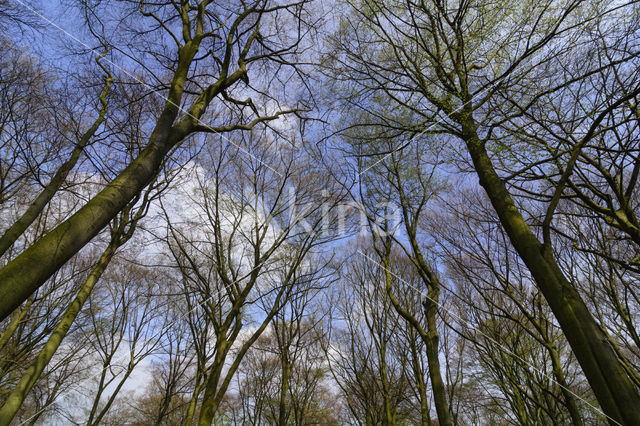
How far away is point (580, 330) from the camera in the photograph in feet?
6.88

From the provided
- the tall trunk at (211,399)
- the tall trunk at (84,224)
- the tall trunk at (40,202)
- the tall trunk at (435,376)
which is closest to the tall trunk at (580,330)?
the tall trunk at (435,376)

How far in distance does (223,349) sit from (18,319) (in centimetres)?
465

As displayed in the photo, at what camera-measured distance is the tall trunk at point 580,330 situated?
6.24ft

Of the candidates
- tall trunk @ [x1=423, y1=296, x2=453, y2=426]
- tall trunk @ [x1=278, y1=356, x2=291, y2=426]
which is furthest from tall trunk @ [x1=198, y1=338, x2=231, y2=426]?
tall trunk @ [x1=278, y1=356, x2=291, y2=426]

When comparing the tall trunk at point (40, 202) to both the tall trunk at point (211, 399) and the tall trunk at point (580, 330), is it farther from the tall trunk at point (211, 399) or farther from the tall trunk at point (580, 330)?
the tall trunk at point (580, 330)

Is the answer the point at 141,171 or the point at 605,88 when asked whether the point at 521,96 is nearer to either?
the point at 605,88

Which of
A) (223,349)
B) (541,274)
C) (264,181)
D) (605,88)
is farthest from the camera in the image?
(264,181)

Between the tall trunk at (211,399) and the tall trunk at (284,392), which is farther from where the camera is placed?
the tall trunk at (284,392)

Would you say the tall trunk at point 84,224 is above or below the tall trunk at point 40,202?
below

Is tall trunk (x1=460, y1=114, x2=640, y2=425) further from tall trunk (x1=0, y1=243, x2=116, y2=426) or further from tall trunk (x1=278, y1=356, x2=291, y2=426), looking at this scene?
tall trunk (x1=278, y1=356, x2=291, y2=426)

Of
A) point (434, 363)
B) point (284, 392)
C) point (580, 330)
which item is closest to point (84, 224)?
point (580, 330)

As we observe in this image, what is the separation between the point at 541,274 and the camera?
7.74 feet

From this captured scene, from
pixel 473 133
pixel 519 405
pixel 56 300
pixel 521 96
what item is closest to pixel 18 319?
A: pixel 56 300

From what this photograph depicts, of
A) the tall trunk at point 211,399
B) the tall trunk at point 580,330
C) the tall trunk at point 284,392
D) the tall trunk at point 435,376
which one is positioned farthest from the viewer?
the tall trunk at point 284,392
